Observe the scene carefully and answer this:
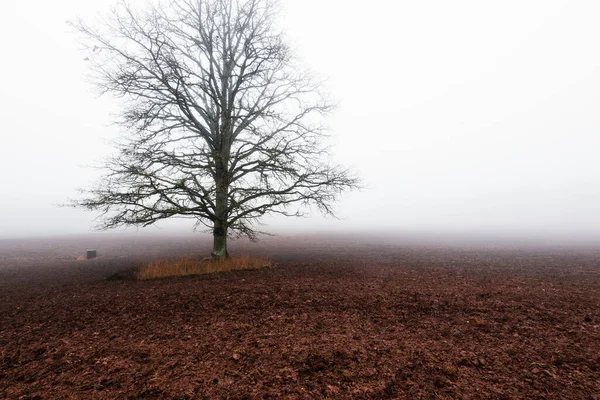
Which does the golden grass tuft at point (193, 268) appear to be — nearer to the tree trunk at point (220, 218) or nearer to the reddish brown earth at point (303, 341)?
the tree trunk at point (220, 218)

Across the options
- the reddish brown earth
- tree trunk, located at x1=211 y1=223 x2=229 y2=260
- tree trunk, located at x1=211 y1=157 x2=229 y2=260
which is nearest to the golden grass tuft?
tree trunk, located at x1=211 y1=223 x2=229 y2=260

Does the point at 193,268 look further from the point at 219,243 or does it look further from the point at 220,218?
the point at 220,218

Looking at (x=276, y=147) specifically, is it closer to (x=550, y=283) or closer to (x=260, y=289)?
(x=260, y=289)

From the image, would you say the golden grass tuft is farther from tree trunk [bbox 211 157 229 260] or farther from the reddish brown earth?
the reddish brown earth

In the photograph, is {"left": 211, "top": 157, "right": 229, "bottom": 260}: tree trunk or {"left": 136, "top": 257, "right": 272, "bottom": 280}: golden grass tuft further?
{"left": 211, "top": 157, "right": 229, "bottom": 260}: tree trunk

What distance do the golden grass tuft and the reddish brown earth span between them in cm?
182

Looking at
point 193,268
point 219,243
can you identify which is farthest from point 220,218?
point 193,268

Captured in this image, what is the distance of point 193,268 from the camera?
10.8m

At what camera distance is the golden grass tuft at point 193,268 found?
10200 mm

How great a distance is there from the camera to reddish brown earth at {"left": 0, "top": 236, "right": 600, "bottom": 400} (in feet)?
10.6

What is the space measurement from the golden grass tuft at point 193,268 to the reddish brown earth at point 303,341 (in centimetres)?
182

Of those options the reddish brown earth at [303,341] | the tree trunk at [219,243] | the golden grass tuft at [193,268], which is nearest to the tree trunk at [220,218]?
the tree trunk at [219,243]

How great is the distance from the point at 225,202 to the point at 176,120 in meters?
4.53

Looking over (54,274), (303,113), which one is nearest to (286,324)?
(303,113)
